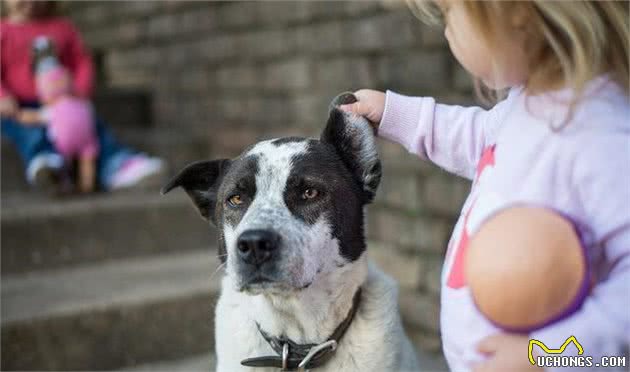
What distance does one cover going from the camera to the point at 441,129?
2.01 meters

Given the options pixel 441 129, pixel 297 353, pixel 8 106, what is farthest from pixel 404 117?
pixel 8 106

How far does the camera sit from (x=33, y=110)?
189 inches

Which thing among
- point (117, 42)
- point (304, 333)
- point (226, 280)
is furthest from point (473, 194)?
point (117, 42)

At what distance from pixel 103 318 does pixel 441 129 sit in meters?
2.25

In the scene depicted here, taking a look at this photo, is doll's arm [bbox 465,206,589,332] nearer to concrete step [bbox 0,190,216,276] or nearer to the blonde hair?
the blonde hair

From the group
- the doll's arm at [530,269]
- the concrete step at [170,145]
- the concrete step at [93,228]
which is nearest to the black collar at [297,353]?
the doll's arm at [530,269]

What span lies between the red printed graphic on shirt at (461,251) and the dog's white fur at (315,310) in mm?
570

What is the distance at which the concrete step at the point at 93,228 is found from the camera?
13.9ft

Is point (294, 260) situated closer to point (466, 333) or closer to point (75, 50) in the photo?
point (466, 333)

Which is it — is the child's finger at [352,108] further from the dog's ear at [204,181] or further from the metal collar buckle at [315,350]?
the metal collar buckle at [315,350]

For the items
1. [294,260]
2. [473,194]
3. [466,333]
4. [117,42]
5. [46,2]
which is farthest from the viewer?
[117,42]

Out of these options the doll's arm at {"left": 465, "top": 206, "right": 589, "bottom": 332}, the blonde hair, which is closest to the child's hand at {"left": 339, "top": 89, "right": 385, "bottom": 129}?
the blonde hair

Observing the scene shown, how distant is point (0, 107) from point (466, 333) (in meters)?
3.83

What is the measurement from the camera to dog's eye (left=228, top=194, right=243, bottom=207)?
7.54ft
